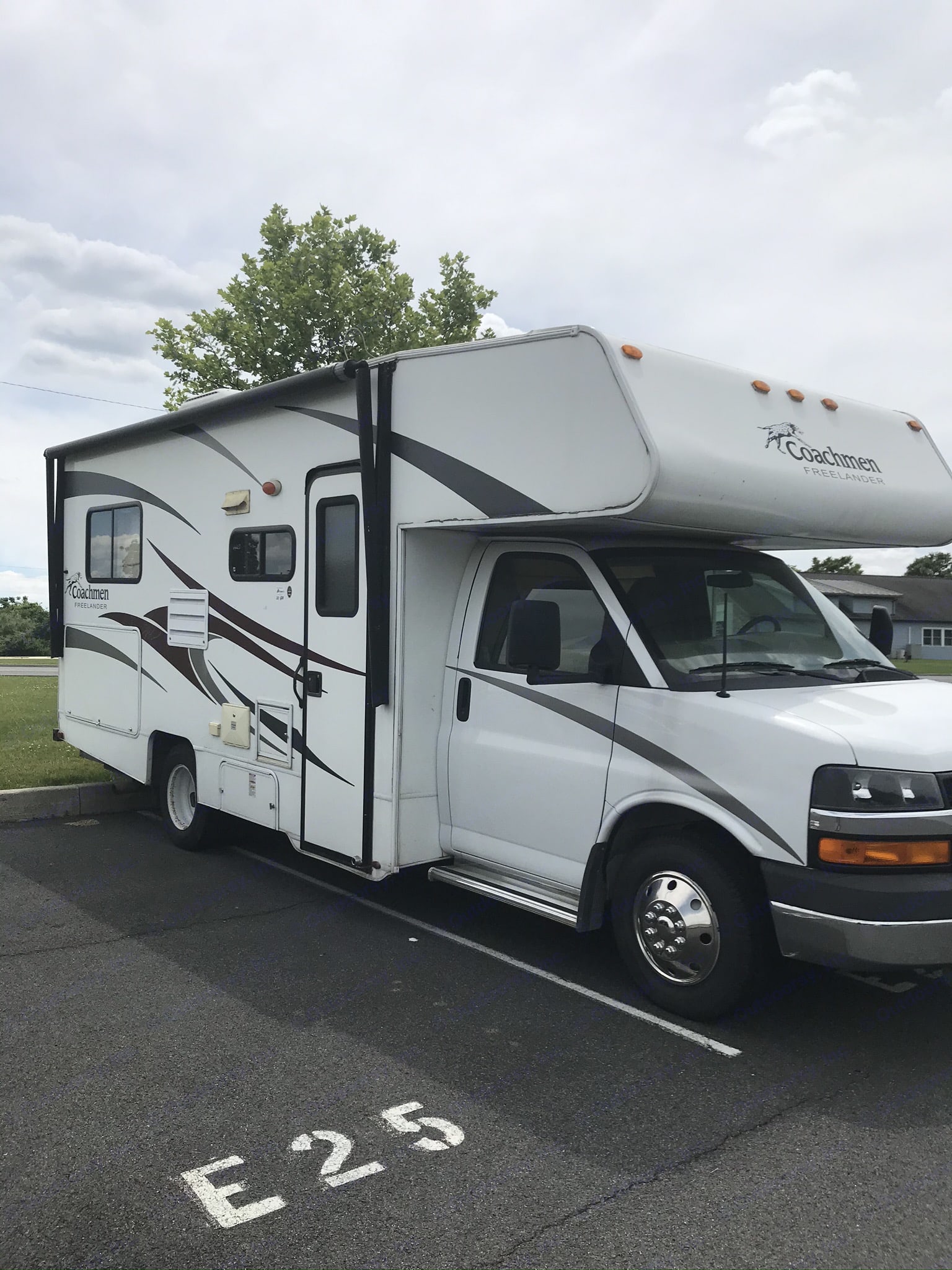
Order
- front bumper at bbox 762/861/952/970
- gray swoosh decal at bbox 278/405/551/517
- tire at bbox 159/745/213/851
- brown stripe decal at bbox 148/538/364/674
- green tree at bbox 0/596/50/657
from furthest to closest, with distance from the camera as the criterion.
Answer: green tree at bbox 0/596/50/657
tire at bbox 159/745/213/851
brown stripe decal at bbox 148/538/364/674
gray swoosh decal at bbox 278/405/551/517
front bumper at bbox 762/861/952/970

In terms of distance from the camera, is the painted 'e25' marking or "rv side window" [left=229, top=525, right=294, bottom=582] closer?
the painted 'e25' marking

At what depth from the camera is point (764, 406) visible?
5.10 meters

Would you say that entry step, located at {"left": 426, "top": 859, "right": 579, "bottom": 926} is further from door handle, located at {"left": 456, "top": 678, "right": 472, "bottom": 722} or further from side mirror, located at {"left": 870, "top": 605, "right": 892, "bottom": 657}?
side mirror, located at {"left": 870, "top": 605, "right": 892, "bottom": 657}

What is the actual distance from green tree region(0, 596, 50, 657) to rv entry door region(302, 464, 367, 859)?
46.8m

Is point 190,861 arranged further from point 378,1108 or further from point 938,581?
point 938,581

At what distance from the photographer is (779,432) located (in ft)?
16.6

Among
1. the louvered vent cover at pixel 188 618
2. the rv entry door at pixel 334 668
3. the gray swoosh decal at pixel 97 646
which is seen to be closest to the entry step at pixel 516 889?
the rv entry door at pixel 334 668

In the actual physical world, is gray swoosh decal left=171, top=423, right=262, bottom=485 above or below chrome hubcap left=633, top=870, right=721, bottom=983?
above

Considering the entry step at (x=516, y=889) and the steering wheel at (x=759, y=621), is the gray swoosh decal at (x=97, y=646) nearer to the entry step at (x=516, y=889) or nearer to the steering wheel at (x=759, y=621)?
the entry step at (x=516, y=889)

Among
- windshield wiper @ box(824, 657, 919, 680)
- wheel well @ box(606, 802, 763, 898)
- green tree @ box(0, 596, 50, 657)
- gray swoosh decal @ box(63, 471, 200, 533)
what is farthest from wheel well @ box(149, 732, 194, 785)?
green tree @ box(0, 596, 50, 657)

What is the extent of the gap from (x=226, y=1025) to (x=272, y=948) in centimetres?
104

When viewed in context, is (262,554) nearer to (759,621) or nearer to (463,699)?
Result: (463,699)

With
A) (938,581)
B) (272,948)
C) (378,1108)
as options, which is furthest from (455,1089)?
(938,581)

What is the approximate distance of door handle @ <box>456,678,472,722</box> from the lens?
5.68 meters
